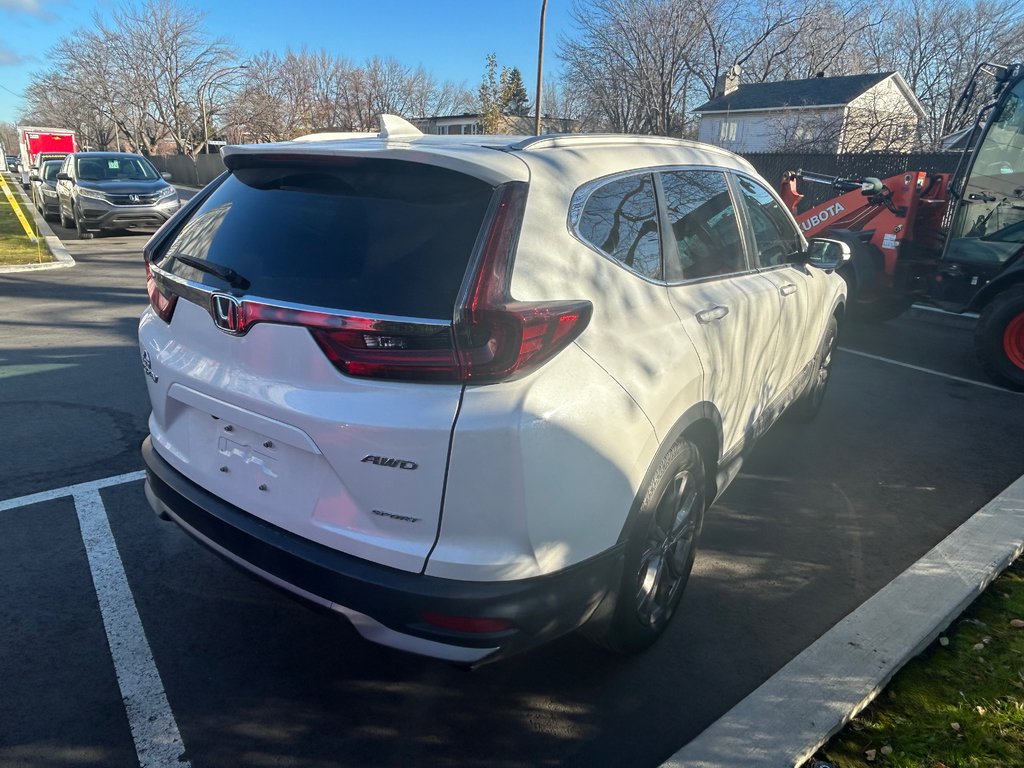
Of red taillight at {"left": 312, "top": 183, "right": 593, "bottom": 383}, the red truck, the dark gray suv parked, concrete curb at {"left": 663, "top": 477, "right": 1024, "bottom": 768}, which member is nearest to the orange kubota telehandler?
concrete curb at {"left": 663, "top": 477, "right": 1024, "bottom": 768}

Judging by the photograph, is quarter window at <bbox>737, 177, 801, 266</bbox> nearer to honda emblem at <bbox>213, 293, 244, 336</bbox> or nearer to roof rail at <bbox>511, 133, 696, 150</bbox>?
roof rail at <bbox>511, 133, 696, 150</bbox>

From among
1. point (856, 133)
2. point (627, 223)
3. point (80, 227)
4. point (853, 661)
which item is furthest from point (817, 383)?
point (856, 133)

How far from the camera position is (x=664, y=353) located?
2.62 meters

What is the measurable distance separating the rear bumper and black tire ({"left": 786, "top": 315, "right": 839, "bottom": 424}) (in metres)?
3.49

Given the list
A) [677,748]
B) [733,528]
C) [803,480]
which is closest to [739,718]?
[677,748]

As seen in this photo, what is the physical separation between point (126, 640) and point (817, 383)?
4791mm

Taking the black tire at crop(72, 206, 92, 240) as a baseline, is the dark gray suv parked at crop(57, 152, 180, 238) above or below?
above

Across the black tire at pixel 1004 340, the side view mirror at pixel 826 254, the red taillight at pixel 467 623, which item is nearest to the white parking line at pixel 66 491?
the red taillight at pixel 467 623

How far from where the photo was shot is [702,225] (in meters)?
3.37

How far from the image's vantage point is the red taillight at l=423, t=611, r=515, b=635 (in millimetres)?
2165

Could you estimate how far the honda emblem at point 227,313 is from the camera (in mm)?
2352

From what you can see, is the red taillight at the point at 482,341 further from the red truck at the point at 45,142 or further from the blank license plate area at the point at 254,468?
the red truck at the point at 45,142

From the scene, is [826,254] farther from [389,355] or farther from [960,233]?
[960,233]

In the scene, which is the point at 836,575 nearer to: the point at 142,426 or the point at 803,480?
the point at 803,480
